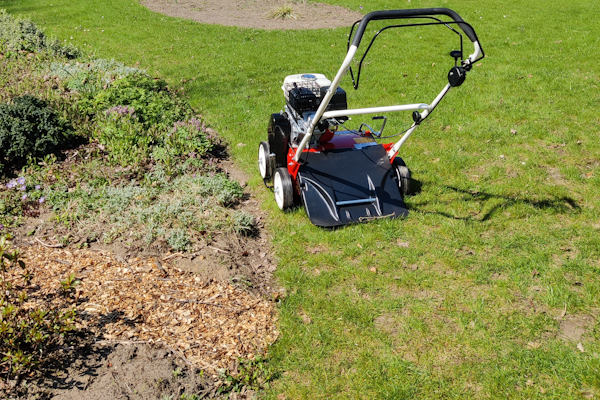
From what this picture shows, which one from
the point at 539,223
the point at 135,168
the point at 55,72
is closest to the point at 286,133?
the point at 135,168

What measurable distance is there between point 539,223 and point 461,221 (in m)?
0.85

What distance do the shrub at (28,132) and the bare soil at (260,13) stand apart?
8.35 meters

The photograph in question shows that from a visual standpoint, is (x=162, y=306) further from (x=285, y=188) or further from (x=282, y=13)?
(x=282, y=13)

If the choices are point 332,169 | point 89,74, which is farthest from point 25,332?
point 89,74

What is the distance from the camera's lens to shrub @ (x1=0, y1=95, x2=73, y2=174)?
643 cm

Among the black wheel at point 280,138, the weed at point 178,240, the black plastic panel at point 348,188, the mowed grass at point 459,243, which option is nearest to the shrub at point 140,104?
the mowed grass at point 459,243

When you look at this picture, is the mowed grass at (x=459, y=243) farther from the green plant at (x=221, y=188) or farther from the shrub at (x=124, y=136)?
the shrub at (x=124, y=136)

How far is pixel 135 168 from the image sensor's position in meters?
6.47

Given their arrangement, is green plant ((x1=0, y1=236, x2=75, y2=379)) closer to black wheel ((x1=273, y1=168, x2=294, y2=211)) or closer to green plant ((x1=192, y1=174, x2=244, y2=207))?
green plant ((x1=192, y1=174, x2=244, y2=207))

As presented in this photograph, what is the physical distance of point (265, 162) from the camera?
251 inches

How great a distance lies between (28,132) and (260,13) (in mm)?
10473

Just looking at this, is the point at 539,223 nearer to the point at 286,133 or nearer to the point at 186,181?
the point at 286,133

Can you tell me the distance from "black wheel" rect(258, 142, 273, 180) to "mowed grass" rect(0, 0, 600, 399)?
20cm

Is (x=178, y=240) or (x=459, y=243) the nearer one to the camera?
(x=178, y=240)
